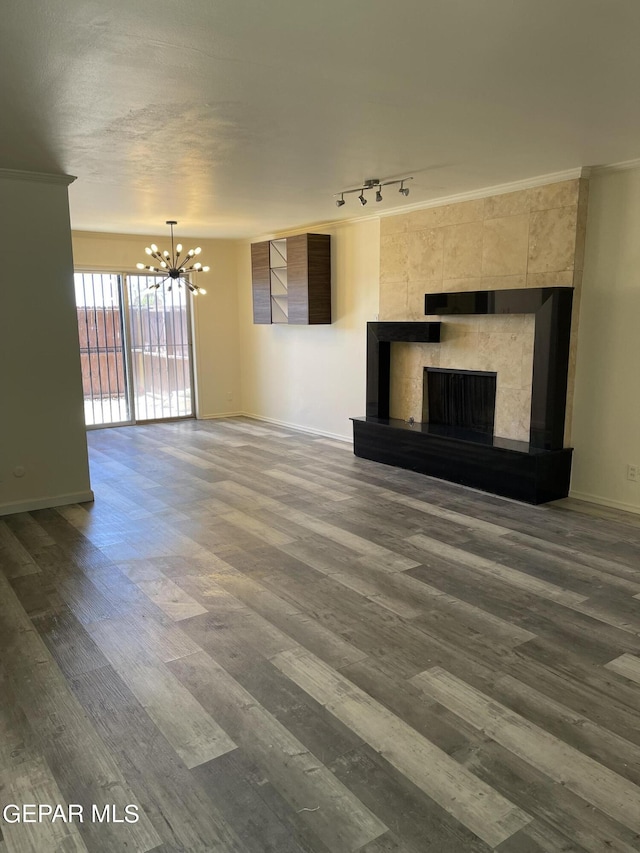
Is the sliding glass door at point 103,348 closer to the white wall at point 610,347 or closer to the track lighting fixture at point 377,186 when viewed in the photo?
the track lighting fixture at point 377,186

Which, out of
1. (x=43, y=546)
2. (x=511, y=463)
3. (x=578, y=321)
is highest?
(x=578, y=321)

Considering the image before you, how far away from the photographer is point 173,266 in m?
7.94

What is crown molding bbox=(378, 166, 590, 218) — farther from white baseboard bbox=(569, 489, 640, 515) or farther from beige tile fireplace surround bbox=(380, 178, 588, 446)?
white baseboard bbox=(569, 489, 640, 515)

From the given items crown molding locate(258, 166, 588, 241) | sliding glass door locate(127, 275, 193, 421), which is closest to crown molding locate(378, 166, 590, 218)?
crown molding locate(258, 166, 588, 241)

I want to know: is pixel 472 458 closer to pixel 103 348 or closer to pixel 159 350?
pixel 159 350

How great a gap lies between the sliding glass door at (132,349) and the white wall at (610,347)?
575 centimetres

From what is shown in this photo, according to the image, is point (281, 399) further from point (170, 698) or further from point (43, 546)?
point (170, 698)

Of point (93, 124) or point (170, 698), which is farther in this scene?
point (93, 124)

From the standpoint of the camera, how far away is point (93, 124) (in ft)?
11.2

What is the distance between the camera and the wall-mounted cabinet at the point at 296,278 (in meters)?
7.20

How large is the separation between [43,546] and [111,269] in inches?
203

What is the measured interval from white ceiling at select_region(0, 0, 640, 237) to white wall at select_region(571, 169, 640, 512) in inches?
16.2

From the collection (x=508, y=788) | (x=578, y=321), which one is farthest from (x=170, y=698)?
(x=578, y=321)

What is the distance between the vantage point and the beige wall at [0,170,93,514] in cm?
458
